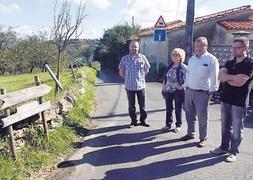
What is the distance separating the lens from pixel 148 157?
241 inches

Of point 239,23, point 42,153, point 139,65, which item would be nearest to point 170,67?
point 139,65

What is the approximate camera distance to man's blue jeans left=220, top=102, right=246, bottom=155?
221 inches

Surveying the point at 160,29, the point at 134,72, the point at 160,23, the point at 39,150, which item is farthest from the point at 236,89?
the point at 160,29

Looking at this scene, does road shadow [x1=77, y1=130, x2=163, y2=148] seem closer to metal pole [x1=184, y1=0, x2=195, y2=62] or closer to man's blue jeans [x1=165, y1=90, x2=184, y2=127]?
man's blue jeans [x1=165, y1=90, x2=184, y2=127]

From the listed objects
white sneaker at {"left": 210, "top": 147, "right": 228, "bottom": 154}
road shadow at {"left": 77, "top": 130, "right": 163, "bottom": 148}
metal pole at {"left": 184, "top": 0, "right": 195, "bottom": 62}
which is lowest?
road shadow at {"left": 77, "top": 130, "right": 163, "bottom": 148}

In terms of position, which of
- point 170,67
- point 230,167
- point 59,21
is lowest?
point 230,167

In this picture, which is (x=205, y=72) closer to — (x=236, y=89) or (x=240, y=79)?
(x=236, y=89)

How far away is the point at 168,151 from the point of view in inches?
252

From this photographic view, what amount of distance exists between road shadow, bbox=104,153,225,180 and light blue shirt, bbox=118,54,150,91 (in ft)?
8.50

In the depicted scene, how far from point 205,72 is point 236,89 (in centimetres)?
86

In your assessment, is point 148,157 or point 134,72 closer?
point 148,157

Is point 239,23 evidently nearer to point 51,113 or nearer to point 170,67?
point 170,67

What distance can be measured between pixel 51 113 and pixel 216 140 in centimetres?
336

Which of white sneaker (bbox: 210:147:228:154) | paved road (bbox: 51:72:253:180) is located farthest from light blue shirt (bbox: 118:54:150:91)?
white sneaker (bbox: 210:147:228:154)
